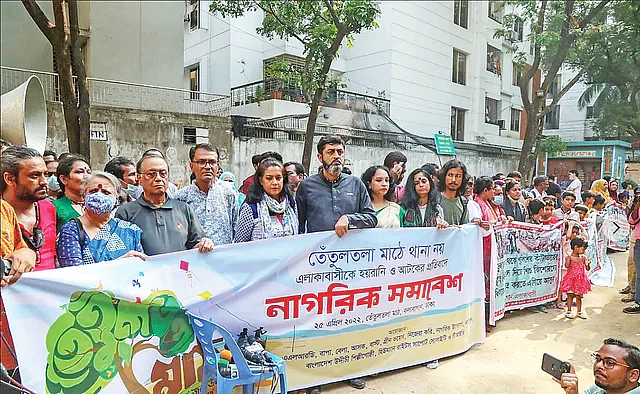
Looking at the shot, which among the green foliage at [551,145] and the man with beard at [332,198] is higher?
the green foliage at [551,145]

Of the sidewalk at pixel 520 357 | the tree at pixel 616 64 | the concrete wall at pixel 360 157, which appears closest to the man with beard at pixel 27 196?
the sidewalk at pixel 520 357

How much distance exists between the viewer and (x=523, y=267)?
548cm

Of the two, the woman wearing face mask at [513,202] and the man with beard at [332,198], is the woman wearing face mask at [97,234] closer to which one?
the man with beard at [332,198]

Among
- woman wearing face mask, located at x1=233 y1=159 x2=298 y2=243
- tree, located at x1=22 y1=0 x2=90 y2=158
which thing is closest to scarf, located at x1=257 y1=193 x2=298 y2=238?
woman wearing face mask, located at x1=233 y1=159 x2=298 y2=243

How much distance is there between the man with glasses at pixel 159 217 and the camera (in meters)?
2.91

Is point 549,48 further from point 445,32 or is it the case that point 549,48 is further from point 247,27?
point 247,27

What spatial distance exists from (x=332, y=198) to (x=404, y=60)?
50.2 ft

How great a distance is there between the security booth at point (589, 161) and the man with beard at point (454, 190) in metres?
22.0

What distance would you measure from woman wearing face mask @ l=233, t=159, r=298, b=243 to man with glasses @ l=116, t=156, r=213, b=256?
0.39 metres

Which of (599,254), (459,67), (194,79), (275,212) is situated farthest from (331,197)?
(459,67)

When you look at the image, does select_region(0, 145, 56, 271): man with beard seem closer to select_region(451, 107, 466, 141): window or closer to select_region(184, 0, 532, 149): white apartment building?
select_region(184, 0, 532, 149): white apartment building

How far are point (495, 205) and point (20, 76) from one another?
10.5m

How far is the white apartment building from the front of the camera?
57.1ft

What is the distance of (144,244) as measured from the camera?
290cm
